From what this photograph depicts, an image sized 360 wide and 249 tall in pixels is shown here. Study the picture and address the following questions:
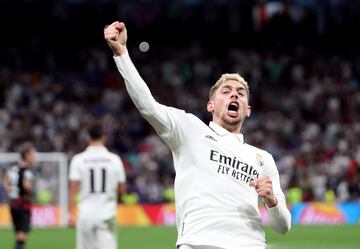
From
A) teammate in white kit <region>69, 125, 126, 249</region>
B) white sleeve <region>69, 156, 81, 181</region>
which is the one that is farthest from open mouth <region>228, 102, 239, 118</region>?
white sleeve <region>69, 156, 81, 181</region>

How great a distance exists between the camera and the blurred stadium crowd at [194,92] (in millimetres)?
27219

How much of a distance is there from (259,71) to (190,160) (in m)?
28.3

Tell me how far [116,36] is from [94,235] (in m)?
5.67

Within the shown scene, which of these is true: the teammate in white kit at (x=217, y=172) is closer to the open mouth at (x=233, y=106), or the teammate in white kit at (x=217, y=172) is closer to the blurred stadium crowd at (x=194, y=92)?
the open mouth at (x=233, y=106)

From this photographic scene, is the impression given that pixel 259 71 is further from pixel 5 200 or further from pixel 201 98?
pixel 5 200

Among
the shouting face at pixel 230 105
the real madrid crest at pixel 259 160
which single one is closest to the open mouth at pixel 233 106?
the shouting face at pixel 230 105

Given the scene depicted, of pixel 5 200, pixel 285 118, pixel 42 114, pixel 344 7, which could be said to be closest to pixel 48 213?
pixel 5 200

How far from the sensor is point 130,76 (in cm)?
535

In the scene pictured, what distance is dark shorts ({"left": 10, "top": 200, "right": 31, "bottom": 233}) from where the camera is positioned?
13.9m

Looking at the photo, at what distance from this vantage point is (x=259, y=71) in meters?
33.8

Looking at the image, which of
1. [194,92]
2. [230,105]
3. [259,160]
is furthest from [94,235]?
[194,92]

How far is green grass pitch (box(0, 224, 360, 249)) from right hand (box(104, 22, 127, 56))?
1061cm

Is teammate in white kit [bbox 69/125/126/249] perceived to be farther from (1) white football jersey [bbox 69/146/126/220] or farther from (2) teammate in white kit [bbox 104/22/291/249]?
(2) teammate in white kit [bbox 104/22/291/249]

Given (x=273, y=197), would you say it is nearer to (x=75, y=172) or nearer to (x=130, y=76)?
(x=130, y=76)
